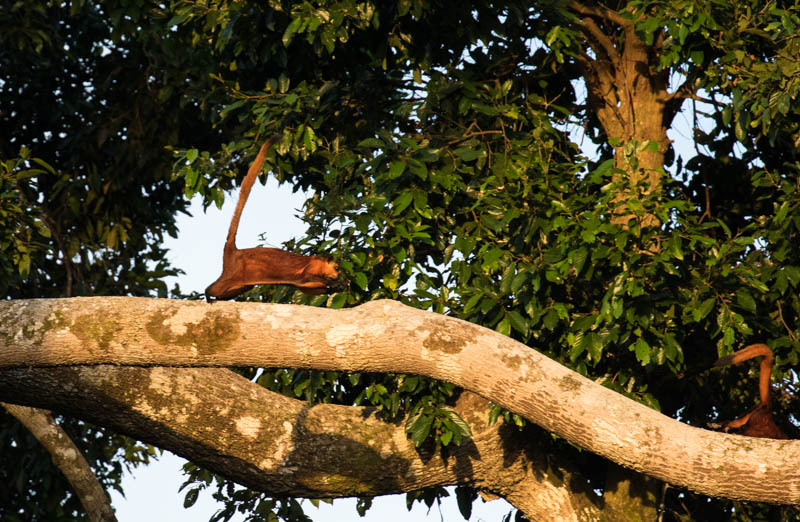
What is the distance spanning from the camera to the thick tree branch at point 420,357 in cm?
382

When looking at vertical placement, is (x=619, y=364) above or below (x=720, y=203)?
below

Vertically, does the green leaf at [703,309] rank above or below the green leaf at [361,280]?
below

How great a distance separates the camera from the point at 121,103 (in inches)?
407

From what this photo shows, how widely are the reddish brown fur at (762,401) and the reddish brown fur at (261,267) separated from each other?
87.4 inches

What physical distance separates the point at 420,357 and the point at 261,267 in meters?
0.81

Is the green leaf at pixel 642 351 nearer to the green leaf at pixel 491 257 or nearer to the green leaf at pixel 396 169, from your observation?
the green leaf at pixel 491 257

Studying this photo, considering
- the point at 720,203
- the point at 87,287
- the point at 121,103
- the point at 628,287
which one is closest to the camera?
the point at 628,287

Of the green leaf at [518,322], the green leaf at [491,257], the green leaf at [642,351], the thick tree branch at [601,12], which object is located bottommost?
the green leaf at [642,351]

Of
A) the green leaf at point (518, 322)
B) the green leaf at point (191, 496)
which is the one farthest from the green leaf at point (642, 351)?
the green leaf at point (191, 496)

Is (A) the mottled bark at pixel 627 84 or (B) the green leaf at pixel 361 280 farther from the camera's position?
(A) the mottled bark at pixel 627 84

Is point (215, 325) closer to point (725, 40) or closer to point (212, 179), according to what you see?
point (212, 179)

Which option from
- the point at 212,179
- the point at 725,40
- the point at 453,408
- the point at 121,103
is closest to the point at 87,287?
the point at 121,103

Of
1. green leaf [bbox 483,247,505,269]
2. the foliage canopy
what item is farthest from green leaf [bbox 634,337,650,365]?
green leaf [bbox 483,247,505,269]

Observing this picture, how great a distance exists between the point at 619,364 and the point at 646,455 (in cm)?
235
